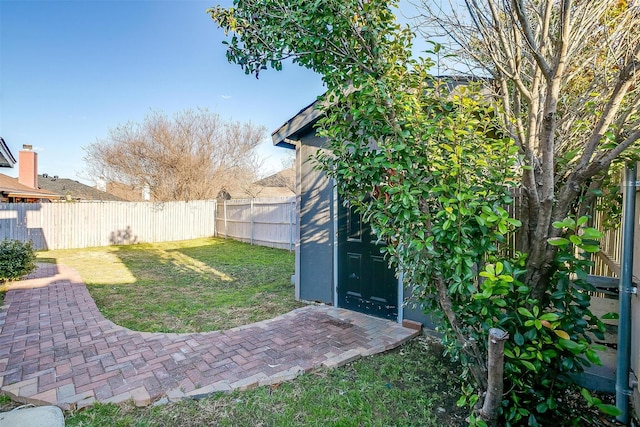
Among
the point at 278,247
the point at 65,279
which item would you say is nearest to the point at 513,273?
the point at 65,279

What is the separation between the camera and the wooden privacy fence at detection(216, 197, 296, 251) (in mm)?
11836

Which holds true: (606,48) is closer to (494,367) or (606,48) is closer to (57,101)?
(494,367)

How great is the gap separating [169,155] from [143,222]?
5.07 m

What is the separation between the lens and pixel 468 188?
192 centimetres

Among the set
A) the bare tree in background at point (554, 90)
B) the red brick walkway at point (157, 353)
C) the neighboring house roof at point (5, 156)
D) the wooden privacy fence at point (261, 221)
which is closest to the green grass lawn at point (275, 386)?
the red brick walkway at point (157, 353)

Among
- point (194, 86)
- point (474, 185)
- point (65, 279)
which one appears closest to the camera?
point (474, 185)

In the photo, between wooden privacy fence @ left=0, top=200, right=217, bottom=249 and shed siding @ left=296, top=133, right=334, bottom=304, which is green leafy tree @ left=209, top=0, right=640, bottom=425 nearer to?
shed siding @ left=296, top=133, right=334, bottom=304

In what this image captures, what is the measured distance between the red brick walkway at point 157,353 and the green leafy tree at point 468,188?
166 centimetres

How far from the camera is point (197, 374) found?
2.90 metres

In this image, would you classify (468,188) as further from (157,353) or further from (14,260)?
(14,260)

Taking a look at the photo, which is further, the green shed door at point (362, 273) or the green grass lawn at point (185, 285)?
the green grass lawn at point (185, 285)

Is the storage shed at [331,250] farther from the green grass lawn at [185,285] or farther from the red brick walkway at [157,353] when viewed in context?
the green grass lawn at [185,285]

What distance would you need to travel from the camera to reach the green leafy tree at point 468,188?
1810 mm

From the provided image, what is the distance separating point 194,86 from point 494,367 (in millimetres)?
17097
